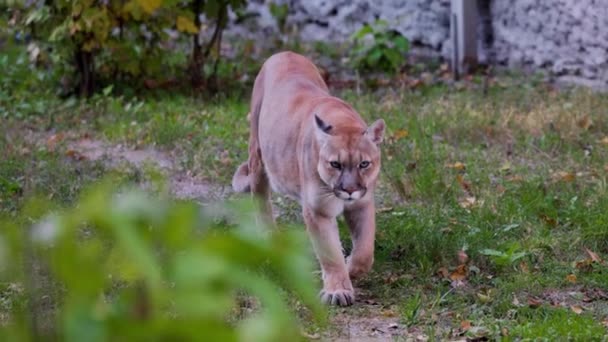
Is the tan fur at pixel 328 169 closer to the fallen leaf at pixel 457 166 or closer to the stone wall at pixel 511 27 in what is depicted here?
the fallen leaf at pixel 457 166

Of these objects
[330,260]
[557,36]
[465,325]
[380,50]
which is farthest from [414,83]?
[465,325]

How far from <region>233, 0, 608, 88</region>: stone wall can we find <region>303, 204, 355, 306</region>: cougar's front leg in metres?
4.87

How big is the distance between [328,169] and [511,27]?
5.80 meters

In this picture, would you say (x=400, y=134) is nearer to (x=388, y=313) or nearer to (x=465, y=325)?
(x=388, y=313)

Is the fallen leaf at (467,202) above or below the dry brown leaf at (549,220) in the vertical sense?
below

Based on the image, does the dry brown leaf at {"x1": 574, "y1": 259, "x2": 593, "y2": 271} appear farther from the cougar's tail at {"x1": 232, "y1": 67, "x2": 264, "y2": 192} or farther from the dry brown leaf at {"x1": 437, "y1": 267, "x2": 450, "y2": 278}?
the cougar's tail at {"x1": 232, "y1": 67, "x2": 264, "y2": 192}

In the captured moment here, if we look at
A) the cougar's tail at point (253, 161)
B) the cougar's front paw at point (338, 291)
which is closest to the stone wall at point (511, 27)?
the cougar's tail at point (253, 161)

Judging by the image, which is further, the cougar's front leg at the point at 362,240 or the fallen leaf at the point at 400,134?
the fallen leaf at the point at 400,134

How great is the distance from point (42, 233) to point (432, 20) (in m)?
9.90

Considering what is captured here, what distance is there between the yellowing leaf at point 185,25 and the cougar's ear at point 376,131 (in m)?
4.66

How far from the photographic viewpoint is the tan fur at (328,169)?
4.91 metres

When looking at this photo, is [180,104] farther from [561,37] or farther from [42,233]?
[42,233]

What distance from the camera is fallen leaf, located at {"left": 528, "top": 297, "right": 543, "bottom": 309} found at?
4.74 meters

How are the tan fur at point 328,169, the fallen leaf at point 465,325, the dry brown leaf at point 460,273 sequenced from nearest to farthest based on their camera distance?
the fallen leaf at point 465,325 → the tan fur at point 328,169 → the dry brown leaf at point 460,273
